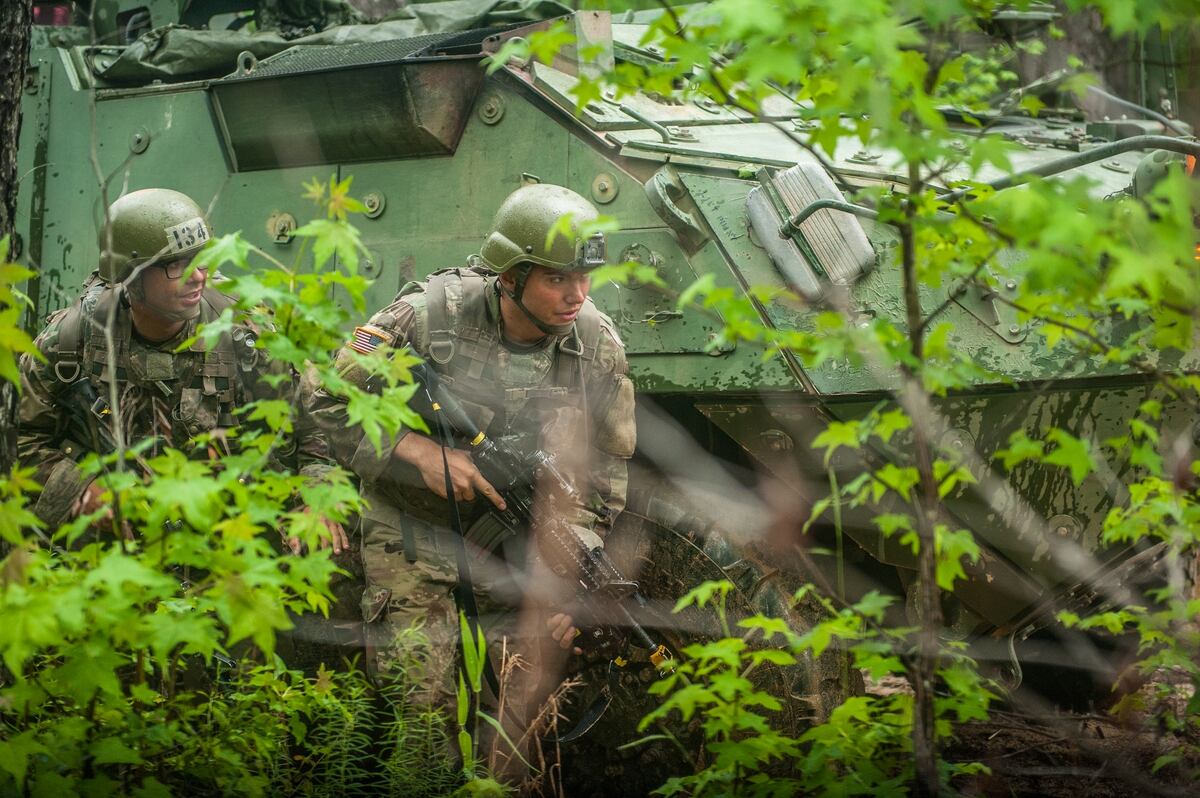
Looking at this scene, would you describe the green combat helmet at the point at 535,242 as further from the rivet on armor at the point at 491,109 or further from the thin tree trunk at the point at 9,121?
the thin tree trunk at the point at 9,121

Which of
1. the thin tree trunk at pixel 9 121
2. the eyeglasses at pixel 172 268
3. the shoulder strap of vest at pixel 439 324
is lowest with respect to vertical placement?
the shoulder strap of vest at pixel 439 324

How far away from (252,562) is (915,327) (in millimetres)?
1233

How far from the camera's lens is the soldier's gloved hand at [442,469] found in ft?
12.9

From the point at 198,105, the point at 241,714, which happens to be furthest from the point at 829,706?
the point at 198,105

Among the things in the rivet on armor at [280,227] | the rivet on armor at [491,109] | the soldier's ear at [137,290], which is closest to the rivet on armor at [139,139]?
the rivet on armor at [280,227]

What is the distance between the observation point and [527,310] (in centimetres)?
406

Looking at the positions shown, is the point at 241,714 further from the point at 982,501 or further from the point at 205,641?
the point at 982,501

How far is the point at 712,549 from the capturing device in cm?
441

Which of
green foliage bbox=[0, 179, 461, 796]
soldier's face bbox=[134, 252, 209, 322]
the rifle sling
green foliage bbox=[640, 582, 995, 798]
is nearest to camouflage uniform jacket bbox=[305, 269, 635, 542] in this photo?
the rifle sling

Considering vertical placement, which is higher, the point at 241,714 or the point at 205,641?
the point at 205,641

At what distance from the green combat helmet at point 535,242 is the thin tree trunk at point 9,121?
1.41m

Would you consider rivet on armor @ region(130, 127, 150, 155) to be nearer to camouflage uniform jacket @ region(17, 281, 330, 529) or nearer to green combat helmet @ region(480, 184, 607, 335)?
camouflage uniform jacket @ region(17, 281, 330, 529)

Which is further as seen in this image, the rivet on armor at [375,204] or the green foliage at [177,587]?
the rivet on armor at [375,204]

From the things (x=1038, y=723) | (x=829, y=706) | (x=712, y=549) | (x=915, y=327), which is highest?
(x=915, y=327)
